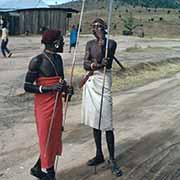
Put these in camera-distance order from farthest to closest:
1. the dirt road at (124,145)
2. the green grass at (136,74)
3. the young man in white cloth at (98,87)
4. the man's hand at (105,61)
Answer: the green grass at (136,74), the dirt road at (124,145), the young man in white cloth at (98,87), the man's hand at (105,61)

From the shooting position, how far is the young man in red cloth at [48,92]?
573 centimetres

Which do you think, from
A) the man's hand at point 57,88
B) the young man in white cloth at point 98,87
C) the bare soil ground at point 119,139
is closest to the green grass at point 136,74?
the bare soil ground at point 119,139

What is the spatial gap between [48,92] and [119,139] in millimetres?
3098

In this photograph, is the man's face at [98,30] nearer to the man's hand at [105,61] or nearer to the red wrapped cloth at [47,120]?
the man's hand at [105,61]

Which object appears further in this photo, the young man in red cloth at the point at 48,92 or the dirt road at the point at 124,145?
the dirt road at the point at 124,145

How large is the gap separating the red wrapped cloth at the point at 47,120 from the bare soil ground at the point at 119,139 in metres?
0.75

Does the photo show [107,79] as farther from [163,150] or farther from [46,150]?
[163,150]

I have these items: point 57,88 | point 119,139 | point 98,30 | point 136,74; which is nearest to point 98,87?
point 98,30

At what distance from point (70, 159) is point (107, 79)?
1391 mm

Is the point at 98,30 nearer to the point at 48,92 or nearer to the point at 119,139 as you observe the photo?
the point at 48,92

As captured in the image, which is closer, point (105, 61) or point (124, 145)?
point (105, 61)

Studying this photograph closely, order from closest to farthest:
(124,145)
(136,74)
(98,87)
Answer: (98,87), (124,145), (136,74)

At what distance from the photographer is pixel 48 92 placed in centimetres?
572

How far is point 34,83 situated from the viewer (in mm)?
5867
